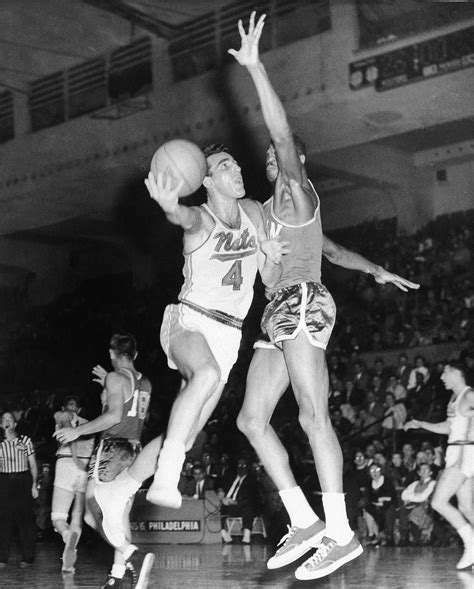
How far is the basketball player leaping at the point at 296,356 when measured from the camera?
5.08m

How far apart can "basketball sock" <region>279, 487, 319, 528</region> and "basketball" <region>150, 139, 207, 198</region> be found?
1870mm

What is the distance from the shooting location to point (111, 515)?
5453mm

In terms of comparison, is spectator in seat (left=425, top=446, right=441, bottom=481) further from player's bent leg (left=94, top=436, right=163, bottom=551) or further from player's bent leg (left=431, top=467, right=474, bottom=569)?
player's bent leg (left=94, top=436, right=163, bottom=551)

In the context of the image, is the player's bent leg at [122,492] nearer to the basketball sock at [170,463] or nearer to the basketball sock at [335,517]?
the basketball sock at [170,463]

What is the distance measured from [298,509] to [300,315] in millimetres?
1148

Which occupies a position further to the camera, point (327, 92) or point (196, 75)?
point (196, 75)

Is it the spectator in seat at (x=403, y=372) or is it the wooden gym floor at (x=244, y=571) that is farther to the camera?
the spectator in seat at (x=403, y=372)

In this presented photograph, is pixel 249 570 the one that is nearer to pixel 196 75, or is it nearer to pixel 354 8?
pixel 354 8

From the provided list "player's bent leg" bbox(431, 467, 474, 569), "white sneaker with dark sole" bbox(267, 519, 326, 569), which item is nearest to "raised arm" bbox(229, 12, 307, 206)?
"white sneaker with dark sole" bbox(267, 519, 326, 569)

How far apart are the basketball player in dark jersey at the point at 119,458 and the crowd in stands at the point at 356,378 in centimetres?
520

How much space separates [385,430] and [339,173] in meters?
8.52

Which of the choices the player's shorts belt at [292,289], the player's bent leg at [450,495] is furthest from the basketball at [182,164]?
the player's bent leg at [450,495]

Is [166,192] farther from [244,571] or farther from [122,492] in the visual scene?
[244,571]

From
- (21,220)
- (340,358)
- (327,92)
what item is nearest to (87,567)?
(340,358)
